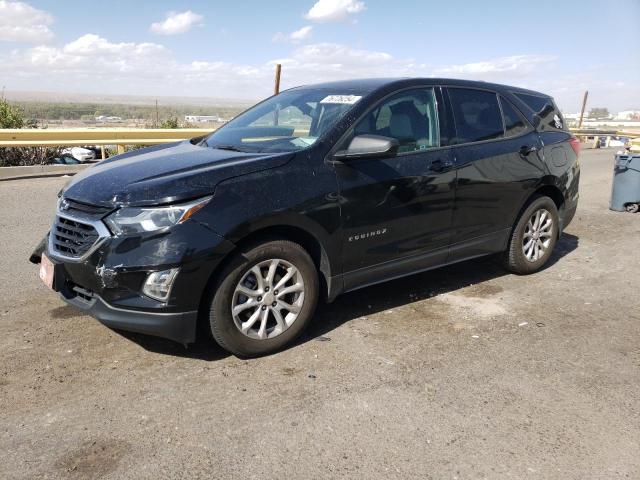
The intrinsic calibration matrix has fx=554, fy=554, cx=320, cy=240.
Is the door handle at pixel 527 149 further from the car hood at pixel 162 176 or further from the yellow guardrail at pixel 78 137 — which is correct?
the yellow guardrail at pixel 78 137

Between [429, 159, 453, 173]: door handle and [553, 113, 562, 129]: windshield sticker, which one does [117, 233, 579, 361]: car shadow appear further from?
[553, 113, 562, 129]: windshield sticker

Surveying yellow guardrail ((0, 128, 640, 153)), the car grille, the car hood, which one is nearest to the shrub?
yellow guardrail ((0, 128, 640, 153))

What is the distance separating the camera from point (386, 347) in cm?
384

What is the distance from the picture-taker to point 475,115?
4836 millimetres

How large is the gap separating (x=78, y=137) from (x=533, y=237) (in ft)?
31.9

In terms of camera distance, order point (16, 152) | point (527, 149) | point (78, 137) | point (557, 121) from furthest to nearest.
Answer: point (16, 152), point (78, 137), point (557, 121), point (527, 149)

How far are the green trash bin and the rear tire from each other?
4.29 m

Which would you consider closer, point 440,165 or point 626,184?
point 440,165

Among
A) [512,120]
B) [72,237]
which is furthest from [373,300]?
[72,237]

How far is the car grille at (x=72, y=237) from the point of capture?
3295 millimetres

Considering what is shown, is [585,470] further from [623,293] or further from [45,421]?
[623,293]

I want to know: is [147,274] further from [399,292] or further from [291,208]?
[399,292]

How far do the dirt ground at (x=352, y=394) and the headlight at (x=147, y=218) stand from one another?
919mm

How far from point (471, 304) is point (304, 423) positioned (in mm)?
2307
